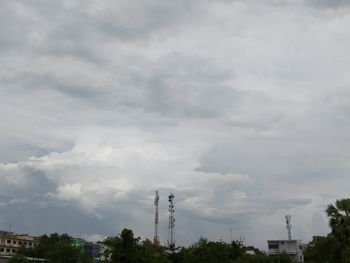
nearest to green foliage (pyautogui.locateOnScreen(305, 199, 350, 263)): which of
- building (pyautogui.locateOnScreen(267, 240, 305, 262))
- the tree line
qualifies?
the tree line

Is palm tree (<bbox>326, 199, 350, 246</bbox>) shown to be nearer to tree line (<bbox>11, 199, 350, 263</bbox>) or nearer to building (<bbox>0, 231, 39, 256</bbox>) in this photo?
tree line (<bbox>11, 199, 350, 263</bbox>)

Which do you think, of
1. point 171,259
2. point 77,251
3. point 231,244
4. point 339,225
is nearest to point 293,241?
point 231,244

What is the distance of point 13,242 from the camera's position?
547ft

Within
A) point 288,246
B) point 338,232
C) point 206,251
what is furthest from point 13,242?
point 338,232

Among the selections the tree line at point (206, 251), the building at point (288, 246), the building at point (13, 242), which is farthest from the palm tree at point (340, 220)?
the building at point (13, 242)

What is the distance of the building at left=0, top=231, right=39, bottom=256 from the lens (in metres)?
157

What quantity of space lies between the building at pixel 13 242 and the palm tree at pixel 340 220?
11459 centimetres

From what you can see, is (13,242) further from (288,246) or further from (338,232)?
(338,232)

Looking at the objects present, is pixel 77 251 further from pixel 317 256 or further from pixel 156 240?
pixel 156 240

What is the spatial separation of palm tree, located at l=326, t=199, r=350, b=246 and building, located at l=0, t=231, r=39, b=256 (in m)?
115

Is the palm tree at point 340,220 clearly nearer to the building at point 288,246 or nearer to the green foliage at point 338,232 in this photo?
the green foliage at point 338,232

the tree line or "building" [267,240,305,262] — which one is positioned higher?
"building" [267,240,305,262]

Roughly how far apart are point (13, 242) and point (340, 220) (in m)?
134

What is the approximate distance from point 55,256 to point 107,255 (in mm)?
14743
